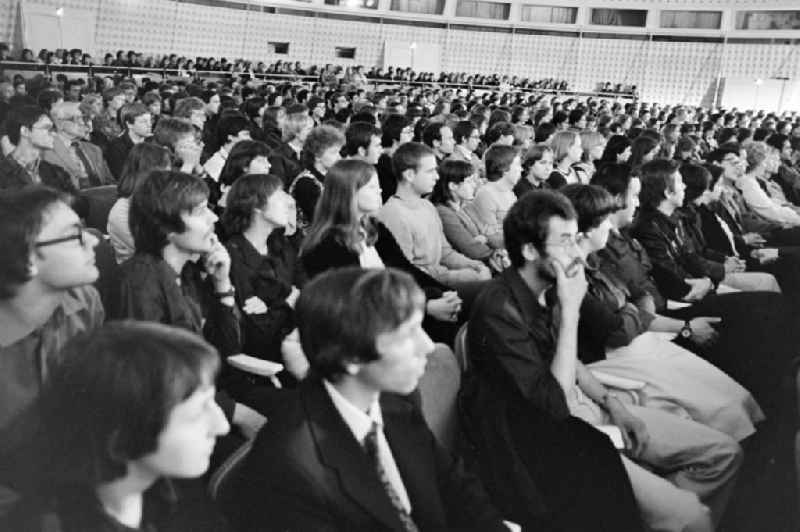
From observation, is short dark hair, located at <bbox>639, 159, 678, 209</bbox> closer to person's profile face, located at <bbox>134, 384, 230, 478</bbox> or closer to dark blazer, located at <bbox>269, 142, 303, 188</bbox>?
dark blazer, located at <bbox>269, 142, 303, 188</bbox>

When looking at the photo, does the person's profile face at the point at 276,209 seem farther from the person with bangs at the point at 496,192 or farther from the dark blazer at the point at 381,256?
the person with bangs at the point at 496,192

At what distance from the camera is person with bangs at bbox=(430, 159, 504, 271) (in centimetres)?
501

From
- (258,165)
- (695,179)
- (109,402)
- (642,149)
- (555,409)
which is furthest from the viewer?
(642,149)

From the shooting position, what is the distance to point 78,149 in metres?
6.86

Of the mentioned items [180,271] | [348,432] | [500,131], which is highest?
[500,131]

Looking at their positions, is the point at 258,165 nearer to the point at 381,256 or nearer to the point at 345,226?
the point at 381,256

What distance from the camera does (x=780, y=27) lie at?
953 inches

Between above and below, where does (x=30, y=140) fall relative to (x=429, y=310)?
above

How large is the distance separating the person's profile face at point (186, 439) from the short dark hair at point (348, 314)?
321 millimetres

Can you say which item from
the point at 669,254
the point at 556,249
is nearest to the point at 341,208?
the point at 556,249

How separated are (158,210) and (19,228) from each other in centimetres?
71

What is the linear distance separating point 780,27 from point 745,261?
2235 cm

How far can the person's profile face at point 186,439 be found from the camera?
4.87ft

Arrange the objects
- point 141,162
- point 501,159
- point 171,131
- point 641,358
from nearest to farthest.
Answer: point 641,358, point 141,162, point 501,159, point 171,131
